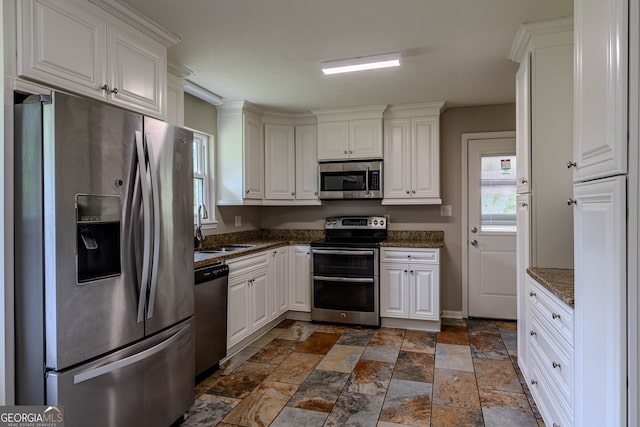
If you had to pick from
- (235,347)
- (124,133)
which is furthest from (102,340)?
(235,347)

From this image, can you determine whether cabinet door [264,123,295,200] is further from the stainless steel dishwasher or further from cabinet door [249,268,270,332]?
the stainless steel dishwasher

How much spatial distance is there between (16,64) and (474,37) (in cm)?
250

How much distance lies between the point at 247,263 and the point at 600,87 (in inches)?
109

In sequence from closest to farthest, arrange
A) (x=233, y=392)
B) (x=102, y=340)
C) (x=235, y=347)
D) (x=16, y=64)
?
(x=16, y=64) < (x=102, y=340) < (x=233, y=392) < (x=235, y=347)

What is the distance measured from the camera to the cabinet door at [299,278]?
13.9 ft

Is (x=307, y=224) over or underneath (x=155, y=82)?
underneath

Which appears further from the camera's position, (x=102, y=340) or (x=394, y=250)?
(x=394, y=250)

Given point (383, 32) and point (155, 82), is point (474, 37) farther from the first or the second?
point (155, 82)

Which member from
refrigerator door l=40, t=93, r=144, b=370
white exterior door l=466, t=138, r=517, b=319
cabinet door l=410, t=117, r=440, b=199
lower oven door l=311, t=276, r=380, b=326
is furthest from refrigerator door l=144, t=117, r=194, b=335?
white exterior door l=466, t=138, r=517, b=319

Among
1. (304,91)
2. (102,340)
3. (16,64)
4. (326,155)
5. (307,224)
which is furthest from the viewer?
(307,224)

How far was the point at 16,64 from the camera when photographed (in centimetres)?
155

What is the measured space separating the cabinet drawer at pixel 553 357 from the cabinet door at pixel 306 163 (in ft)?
9.03

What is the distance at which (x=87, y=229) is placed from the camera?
1.67m

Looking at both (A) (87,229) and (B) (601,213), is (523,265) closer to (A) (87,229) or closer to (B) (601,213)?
(B) (601,213)
